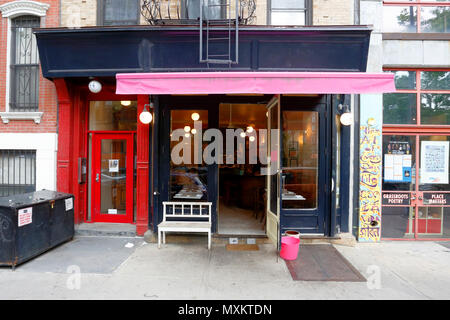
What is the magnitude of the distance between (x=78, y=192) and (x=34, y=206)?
1.83m

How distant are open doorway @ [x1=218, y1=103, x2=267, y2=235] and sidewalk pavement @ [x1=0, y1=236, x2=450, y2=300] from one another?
1.15m

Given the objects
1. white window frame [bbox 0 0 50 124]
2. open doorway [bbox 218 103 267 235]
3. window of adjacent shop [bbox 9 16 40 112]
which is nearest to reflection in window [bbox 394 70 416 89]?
open doorway [bbox 218 103 267 235]

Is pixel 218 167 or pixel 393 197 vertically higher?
pixel 218 167

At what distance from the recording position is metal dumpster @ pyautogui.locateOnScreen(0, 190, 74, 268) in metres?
4.68

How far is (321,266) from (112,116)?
6389 millimetres

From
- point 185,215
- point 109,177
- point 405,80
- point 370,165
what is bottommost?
point 185,215

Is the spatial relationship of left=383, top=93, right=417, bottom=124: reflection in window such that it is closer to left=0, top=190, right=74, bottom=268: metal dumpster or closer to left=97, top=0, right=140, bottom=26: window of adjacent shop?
left=97, top=0, right=140, bottom=26: window of adjacent shop

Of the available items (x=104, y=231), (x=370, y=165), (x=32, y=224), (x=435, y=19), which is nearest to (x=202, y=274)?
(x=104, y=231)

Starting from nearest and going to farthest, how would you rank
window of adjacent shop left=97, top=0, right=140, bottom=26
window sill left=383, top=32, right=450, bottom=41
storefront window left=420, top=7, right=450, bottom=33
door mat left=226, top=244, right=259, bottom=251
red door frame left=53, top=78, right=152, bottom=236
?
door mat left=226, top=244, right=259, bottom=251, window sill left=383, top=32, right=450, bottom=41, red door frame left=53, top=78, right=152, bottom=236, storefront window left=420, top=7, right=450, bottom=33, window of adjacent shop left=97, top=0, right=140, bottom=26

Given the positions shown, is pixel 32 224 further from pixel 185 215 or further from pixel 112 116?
pixel 112 116

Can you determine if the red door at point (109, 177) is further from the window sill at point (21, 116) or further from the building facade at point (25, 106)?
the window sill at point (21, 116)

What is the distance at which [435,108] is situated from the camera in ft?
21.5

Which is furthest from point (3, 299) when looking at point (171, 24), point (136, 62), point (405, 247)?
point (405, 247)

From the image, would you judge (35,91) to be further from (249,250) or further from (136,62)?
(249,250)
